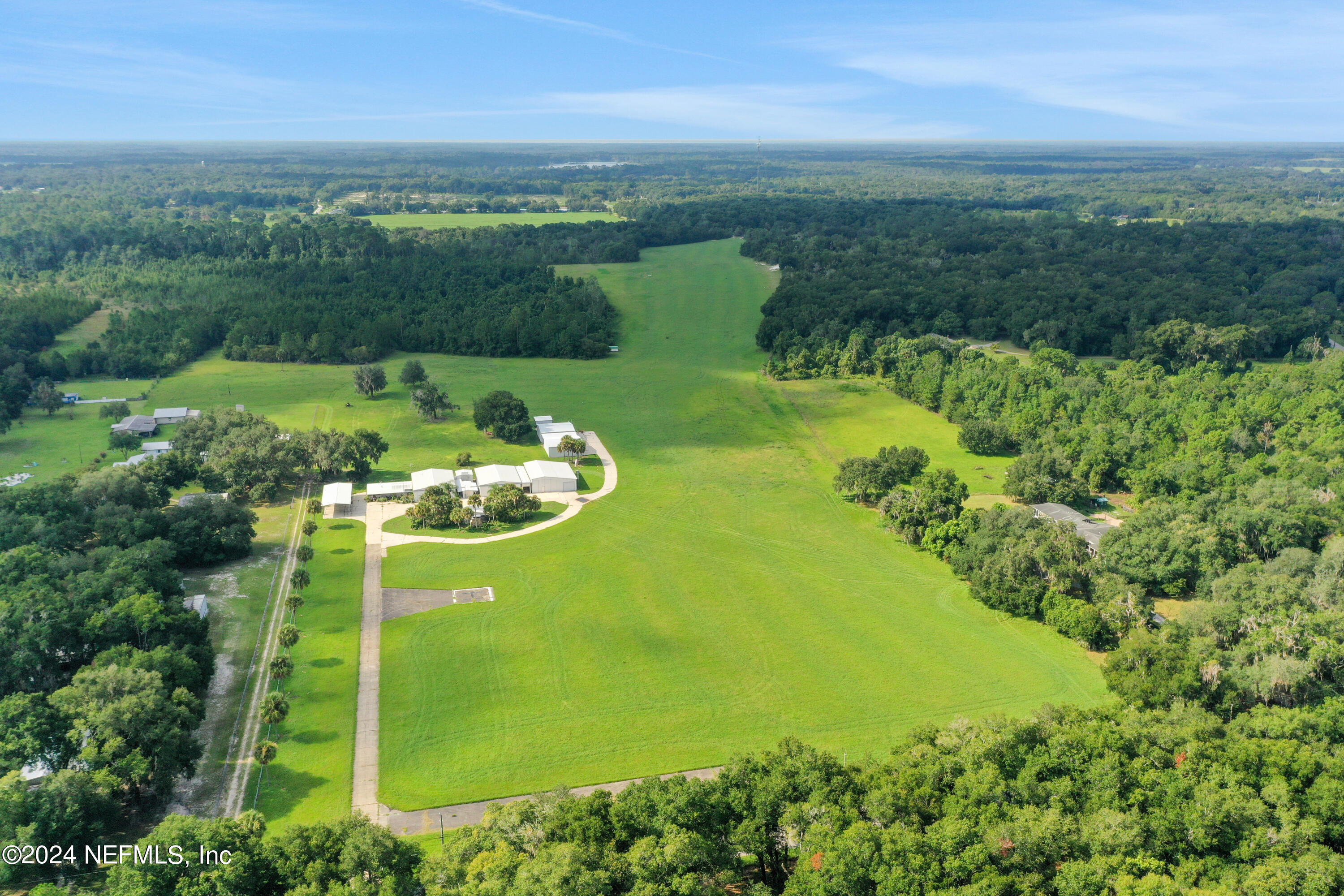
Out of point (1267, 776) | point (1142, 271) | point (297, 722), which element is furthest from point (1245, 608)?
point (1142, 271)

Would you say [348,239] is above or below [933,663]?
above

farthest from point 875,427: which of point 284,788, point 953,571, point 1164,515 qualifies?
point 284,788

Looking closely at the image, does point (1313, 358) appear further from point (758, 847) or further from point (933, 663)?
point (758, 847)

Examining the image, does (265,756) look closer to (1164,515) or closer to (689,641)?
(689,641)

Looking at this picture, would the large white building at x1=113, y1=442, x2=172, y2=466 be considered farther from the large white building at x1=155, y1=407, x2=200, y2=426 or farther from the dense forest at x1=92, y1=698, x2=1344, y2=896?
the dense forest at x1=92, y1=698, x2=1344, y2=896

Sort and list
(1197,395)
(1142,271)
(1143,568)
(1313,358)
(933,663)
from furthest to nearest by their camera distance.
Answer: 1. (1142,271)
2. (1313,358)
3. (1197,395)
4. (1143,568)
5. (933,663)

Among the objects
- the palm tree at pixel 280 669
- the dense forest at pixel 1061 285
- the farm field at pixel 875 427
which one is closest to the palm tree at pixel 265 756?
the palm tree at pixel 280 669
